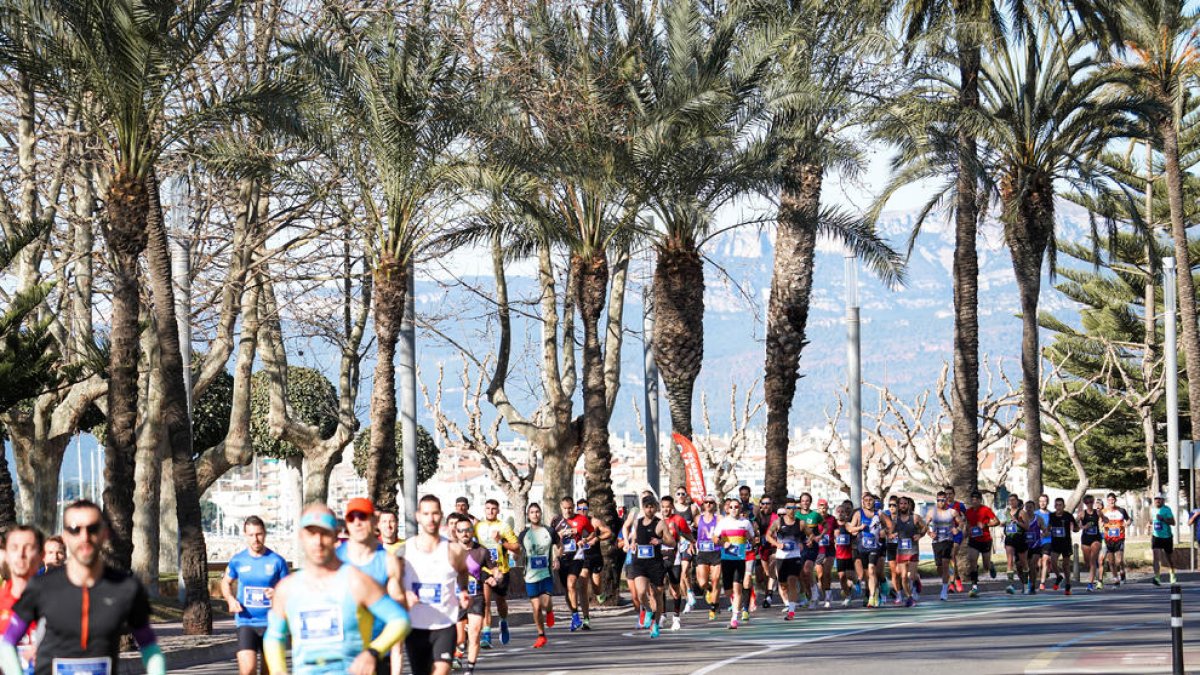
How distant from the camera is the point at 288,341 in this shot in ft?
117

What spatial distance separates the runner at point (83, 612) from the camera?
7.63m

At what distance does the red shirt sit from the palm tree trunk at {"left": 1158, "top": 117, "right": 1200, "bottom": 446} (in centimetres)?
1346

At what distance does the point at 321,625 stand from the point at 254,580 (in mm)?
5705

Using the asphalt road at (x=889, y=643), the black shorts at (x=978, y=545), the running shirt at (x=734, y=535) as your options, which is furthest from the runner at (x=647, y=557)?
the black shorts at (x=978, y=545)

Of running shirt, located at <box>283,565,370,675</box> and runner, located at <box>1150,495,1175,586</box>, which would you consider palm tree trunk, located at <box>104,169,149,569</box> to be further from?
runner, located at <box>1150,495,1175,586</box>

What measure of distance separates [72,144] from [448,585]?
1871 centimetres

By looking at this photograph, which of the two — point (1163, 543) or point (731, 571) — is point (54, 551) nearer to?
point (731, 571)

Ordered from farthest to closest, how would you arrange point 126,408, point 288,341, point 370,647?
point 288,341 → point 126,408 → point 370,647

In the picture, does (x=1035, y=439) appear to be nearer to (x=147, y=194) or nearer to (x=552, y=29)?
(x=552, y=29)

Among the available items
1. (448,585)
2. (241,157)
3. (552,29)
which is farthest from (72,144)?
(448,585)

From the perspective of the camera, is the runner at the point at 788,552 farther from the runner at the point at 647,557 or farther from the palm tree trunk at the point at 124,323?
the palm tree trunk at the point at 124,323

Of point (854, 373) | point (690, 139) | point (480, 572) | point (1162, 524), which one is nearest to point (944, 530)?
point (1162, 524)

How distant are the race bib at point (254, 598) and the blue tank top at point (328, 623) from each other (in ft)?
18.1

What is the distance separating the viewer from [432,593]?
38.6 feet
